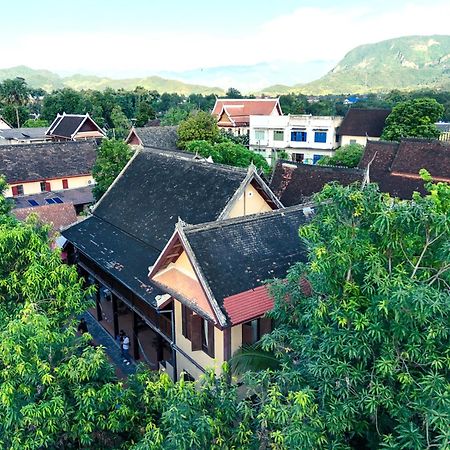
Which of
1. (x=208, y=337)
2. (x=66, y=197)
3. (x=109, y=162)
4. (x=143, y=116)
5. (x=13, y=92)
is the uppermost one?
(x=13, y=92)

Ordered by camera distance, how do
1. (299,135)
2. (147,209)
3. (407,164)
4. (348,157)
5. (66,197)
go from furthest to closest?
(299,135) → (348,157) → (66,197) → (407,164) → (147,209)

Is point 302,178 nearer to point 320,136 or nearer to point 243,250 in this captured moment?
point 243,250

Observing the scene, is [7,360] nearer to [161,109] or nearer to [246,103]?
[246,103]

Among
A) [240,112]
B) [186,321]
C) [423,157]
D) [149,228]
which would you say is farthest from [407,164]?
[240,112]

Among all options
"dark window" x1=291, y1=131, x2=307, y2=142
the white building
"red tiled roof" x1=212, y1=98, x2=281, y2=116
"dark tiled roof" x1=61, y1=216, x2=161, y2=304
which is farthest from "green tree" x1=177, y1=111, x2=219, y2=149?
"red tiled roof" x1=212, y1=98, x2=281, y2=116

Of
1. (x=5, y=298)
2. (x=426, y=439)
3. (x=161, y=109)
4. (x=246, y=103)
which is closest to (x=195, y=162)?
(x=5, y=298)

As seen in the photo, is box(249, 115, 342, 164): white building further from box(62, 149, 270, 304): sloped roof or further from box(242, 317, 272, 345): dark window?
box(242, 317, 272, 345): dark window
